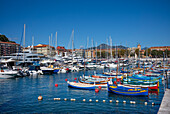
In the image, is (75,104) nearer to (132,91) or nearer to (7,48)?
(132,91)

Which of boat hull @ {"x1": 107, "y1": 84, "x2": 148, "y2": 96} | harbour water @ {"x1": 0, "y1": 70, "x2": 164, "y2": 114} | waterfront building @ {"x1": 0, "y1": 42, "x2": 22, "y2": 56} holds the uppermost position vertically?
waterfront building @ {"x1": 0, "y1": 42, "x2": 22, "y2": 56}

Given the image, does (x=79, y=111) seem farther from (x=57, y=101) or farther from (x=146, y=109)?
(x=146, y=109)

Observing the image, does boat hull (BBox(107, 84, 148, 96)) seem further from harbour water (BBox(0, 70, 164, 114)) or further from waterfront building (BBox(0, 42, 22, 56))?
waterfront building (BBox(0, 42, 22, 56))

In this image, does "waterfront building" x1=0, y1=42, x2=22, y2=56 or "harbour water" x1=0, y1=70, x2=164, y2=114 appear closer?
"harbour water" x1=0, y1=70, x2=164, y2=114

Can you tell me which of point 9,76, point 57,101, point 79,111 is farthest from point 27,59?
point 79,111

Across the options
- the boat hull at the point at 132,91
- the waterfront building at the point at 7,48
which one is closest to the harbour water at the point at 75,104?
the boat hull at the point at 132,91

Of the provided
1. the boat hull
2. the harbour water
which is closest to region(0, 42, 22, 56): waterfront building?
the harbour water

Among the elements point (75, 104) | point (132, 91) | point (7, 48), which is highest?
point (7, 48)

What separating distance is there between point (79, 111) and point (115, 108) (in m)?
5.20

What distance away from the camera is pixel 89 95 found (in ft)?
112

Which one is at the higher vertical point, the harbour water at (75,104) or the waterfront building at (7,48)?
the waterfront building at (7,48)

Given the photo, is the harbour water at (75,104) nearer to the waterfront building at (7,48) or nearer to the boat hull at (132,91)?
the boat hull at (132,91)

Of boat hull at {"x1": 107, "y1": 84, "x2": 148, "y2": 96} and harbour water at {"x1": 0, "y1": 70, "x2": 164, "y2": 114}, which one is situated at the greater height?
Result: boat hull at {"x1": 107, "y1": 84, "x2": 148, "y2": 96}

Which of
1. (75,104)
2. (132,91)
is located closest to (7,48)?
(75,104)
